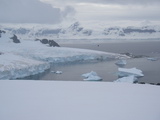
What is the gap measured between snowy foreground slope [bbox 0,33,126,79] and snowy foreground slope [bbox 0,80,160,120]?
75.4ft

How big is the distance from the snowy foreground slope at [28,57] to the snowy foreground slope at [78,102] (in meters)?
23.0

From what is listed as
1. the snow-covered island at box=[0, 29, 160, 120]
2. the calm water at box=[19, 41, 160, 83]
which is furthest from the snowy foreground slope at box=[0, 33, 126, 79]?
the snow-covered island at box=[0, 29, 160, 120]

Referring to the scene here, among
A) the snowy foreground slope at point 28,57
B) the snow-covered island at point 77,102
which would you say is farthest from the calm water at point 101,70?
the snow-covered island at point 77,102

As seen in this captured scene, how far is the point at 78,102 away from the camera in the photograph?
23.3 feet

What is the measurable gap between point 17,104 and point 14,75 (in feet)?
86.9

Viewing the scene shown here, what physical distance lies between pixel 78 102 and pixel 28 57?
1612 inches

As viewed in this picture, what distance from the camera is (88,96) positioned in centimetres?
781

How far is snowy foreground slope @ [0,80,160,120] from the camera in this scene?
6008 millimetres

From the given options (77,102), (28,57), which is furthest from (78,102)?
(28,57)

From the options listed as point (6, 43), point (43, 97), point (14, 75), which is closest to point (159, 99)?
point (43, 97)

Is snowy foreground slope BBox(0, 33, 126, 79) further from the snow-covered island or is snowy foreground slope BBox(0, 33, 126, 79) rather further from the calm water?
the snow-covered island

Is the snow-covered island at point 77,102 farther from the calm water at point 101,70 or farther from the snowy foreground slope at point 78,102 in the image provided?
the calm water at point 101,70

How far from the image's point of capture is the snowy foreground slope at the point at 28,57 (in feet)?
109

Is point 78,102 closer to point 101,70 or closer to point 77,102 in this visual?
point 77,102
